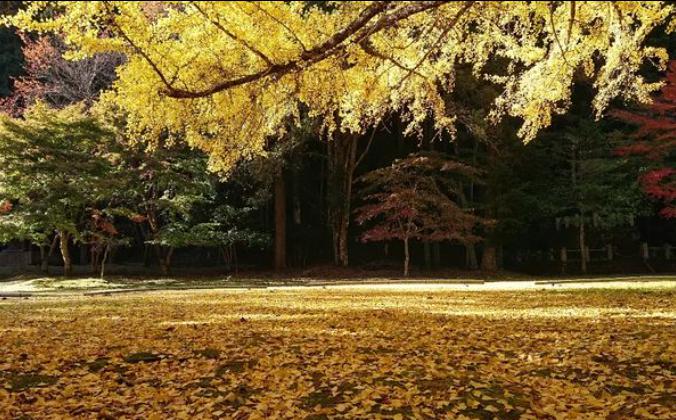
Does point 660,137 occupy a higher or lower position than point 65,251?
higher

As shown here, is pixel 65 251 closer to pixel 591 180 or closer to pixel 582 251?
pixel 582 251

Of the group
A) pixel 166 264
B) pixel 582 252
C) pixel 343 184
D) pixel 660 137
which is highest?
pixel 343 184

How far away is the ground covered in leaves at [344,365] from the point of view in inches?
162

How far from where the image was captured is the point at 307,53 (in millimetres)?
5340

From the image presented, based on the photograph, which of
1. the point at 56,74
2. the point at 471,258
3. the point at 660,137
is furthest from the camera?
the point at 56,74

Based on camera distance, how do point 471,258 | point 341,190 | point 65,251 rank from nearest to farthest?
point 65,251
point 471,258
point 341,190

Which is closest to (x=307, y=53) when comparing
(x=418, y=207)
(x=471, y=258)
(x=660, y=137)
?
(x=660, y=137)

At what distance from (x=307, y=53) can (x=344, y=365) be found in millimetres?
2874

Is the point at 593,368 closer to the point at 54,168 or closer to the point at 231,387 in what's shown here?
the point at 231,387

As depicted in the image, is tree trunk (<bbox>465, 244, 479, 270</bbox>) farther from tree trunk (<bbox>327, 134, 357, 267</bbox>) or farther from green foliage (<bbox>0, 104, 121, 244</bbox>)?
green foliage (<bbox>0, 104, 121, 244</bbox>)

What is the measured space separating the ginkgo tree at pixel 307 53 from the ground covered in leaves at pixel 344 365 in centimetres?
255

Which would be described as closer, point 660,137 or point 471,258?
point 660,137

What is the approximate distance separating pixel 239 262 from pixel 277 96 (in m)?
19.7

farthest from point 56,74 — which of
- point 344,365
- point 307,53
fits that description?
point 344,365
